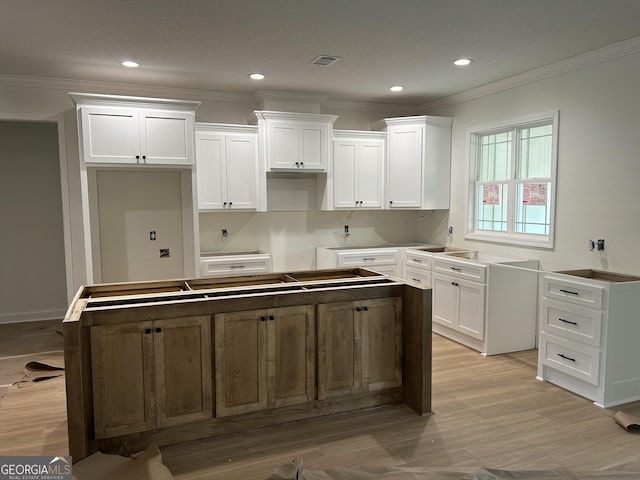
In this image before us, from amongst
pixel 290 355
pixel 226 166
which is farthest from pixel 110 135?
pixel 290 355

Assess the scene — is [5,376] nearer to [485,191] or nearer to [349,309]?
[349,309]

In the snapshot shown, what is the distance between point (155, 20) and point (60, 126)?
91.7 inches

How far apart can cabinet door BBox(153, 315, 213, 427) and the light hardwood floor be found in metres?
0.22

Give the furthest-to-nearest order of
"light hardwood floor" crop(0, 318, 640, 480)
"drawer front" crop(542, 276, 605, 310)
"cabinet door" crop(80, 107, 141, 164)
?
"cabinet door" crop(80, 107, 141, 164) → "drawer front" crop(542, 276, 605, 310) → "light hardwood floor" crop(0, 318, 640, 480)

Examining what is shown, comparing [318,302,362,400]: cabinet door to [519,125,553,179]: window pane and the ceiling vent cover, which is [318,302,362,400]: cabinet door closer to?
the ceiling vent cover

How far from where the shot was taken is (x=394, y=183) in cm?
571

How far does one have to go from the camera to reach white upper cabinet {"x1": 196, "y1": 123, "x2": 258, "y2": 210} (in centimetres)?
496

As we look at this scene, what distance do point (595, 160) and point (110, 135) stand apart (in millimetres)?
4408

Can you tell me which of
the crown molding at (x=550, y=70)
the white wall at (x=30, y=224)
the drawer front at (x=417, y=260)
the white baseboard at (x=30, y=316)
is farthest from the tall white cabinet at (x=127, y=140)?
the crown molding at (x=550, y=70)

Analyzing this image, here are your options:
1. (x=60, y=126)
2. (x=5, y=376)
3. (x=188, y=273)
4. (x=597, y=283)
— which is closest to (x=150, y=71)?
(x=60, y=126)

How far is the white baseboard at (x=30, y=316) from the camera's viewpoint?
5504 mm

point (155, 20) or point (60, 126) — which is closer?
point (155, 20)

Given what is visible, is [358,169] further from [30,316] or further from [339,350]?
[30,316]

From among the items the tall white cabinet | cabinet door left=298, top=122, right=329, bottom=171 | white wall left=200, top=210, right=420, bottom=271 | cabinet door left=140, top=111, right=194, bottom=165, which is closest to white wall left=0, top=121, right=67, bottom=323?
the tall white cabinet
